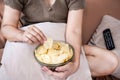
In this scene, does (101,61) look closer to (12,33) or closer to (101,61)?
(101,61)

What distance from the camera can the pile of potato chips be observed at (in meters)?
1.01

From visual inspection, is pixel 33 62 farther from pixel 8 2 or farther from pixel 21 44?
pixel 8 2

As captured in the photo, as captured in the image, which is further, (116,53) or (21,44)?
(116,53)

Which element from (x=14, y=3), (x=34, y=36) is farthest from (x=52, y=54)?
(x=14, y=3)

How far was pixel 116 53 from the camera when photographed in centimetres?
139

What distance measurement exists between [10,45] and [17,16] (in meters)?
0.15

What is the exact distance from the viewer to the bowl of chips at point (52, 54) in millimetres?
1009

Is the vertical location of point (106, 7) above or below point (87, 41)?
above

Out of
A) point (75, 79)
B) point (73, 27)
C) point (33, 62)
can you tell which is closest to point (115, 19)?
point (73, 27)

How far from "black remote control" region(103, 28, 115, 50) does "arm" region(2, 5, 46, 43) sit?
1.74 feet

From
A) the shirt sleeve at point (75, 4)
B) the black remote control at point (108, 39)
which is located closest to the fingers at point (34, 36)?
the shirt sleeve at point (75, 4)

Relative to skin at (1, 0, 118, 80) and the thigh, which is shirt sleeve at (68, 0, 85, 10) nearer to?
skin at (1, 0, 118, 80)

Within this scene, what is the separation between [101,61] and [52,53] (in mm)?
347

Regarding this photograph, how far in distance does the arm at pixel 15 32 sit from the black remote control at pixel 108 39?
1.74 feet
